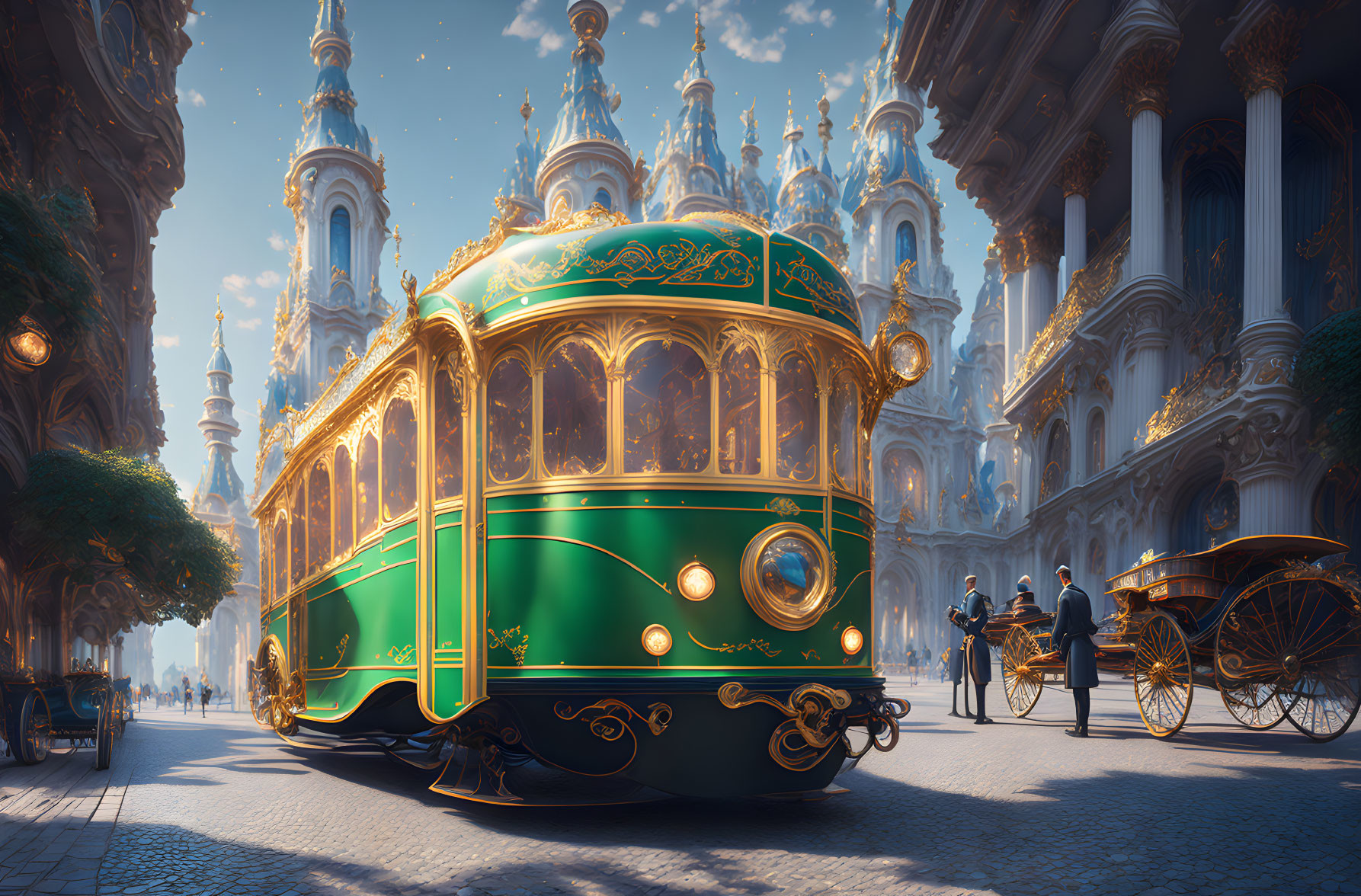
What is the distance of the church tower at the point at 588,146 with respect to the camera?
43906 mm

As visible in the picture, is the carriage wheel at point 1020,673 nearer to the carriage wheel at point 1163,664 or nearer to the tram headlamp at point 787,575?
the carriage wheel at point 1163,664

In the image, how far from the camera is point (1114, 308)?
73.2 feet

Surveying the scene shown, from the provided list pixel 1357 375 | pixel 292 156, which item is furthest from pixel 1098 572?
pixel 292 156

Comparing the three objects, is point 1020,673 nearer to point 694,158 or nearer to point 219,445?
point 694,158

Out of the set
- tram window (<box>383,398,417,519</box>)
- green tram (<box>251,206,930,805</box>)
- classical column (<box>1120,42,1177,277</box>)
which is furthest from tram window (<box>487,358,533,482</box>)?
classical column (<box>1120,42,1177,277</box>)

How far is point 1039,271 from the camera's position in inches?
1180

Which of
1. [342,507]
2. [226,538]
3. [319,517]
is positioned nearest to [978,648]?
[342,507]

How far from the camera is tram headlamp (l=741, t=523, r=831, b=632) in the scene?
639 centimetres

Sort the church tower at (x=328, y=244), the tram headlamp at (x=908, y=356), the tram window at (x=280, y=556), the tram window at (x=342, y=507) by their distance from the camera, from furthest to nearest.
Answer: the church tower at (x=328, y=244)
the tram window at (x=280, y=556)
the tram window at (x=342, y=507)
the tram headlamp at (x=908, y=356)

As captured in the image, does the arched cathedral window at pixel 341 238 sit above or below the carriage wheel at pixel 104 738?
above

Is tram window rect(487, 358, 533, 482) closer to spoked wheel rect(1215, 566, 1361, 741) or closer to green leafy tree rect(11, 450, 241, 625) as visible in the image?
spoked wheel rect(1215, 566, 1361, 741)

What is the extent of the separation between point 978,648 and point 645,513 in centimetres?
869

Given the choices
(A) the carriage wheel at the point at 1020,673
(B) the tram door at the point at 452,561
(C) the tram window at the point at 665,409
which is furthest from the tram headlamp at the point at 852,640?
(A) the carriage wheel at the point at 1020,673

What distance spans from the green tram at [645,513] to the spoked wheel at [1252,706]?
5.42m
